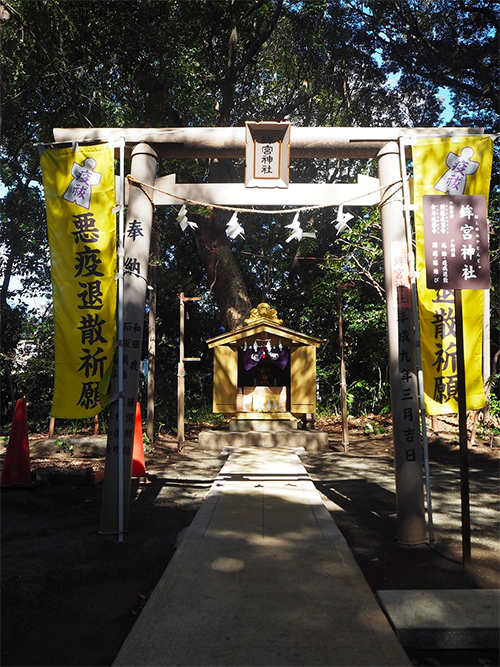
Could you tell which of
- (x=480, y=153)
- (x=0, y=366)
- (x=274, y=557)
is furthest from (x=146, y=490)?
(x=0, y=366)

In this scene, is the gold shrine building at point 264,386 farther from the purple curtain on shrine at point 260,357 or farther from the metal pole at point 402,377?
the metal pole at point 402,377

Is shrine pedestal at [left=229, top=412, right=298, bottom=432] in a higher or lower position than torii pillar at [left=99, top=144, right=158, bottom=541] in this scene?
lower

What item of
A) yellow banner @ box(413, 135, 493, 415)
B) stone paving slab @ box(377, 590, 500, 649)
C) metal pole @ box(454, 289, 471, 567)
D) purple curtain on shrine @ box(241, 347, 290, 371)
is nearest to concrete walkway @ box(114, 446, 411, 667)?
stone paving slab @ box(377, 590, 500, 649)

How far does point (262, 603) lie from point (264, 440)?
32.5ft

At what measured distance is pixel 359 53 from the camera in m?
19.7

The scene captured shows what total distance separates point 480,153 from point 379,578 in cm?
442

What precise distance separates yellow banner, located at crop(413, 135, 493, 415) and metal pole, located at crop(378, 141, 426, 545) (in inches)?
8.5

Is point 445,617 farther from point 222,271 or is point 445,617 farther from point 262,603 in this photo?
point 222,271

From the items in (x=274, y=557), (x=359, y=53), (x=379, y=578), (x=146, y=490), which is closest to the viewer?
(x=379, y=578)

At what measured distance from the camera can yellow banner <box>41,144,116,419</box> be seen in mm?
5441

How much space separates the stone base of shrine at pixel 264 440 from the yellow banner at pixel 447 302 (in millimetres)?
8055

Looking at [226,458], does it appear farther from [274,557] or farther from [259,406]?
[274,557]

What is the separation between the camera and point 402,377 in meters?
5.42

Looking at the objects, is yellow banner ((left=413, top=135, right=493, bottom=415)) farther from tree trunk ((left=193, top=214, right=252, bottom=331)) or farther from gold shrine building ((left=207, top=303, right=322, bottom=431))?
tree trunk ((left=193, top=214, right=252, bottom=331))
